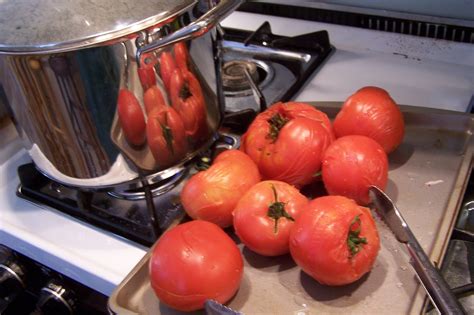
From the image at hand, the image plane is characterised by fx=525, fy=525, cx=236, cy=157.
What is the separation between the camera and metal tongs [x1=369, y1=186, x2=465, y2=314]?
0.47 metres

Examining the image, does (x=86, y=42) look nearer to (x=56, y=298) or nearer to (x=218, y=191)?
(x=218, y=191)

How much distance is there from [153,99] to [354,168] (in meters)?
0.24

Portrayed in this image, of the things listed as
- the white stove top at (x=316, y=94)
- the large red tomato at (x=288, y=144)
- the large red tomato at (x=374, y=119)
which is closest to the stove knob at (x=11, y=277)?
the white stove top at (x=316, y=94)

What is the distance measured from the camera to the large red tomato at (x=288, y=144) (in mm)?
598

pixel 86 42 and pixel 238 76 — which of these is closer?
pixel 86 42

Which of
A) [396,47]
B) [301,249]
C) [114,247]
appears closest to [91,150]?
[114,247]

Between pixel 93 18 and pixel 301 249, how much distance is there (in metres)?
0.33

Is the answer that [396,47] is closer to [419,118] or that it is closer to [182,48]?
[419,118]

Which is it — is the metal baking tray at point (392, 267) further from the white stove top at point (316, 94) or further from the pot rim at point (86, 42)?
the pot rim at point (86, 42)

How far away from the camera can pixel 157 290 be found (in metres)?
0.52

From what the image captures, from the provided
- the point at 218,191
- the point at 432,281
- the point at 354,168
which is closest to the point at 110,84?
the point at 218,191

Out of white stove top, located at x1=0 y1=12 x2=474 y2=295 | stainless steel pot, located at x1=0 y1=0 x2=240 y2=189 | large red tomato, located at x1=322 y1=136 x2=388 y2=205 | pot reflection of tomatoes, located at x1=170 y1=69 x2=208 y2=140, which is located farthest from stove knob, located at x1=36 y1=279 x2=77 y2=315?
large red tomato, located at x1=322 y1=136 x2=388 y2=205

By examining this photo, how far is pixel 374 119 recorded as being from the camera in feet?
2.07

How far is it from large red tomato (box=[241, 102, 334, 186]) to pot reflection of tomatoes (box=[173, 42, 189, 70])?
0.11 m
